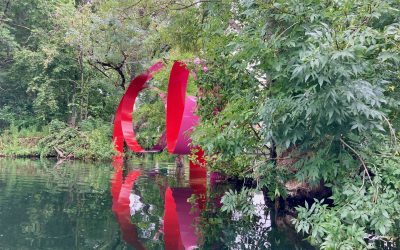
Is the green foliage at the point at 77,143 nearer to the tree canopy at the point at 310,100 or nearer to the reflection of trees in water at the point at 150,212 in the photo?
the reflection of trees in water at the point at 150,212

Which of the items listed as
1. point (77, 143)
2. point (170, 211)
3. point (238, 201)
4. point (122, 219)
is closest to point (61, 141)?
point (77, 143)

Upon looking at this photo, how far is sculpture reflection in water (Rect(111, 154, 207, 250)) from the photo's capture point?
5020mm

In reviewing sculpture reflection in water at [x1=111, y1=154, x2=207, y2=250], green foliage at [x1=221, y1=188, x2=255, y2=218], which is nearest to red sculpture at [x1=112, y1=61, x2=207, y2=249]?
sculpture reflection in water at [x1=111, y1=154, x2=207, y2=250]

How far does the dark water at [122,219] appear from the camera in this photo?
16.0 ft

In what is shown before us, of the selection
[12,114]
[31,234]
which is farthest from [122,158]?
[31,234]

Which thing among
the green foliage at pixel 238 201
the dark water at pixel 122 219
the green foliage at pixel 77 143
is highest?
the green foliage at pixel 77 143

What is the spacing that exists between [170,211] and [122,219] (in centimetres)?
99

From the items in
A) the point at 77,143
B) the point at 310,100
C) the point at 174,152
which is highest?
the point at 310,100

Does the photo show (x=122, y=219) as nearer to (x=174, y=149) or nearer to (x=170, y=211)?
(x=170, y=211)

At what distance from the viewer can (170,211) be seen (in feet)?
22.5

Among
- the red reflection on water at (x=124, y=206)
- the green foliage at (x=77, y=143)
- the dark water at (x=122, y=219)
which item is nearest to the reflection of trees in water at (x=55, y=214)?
the dark water at (x=122, y=219)

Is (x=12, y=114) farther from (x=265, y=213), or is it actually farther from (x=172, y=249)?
(x=172, y=249)

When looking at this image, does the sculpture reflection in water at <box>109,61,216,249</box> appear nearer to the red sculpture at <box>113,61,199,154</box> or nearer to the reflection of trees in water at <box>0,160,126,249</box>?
the red sculpture at <box>113,61,199,154</box>

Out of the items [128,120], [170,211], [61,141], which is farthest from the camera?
[61,141]
